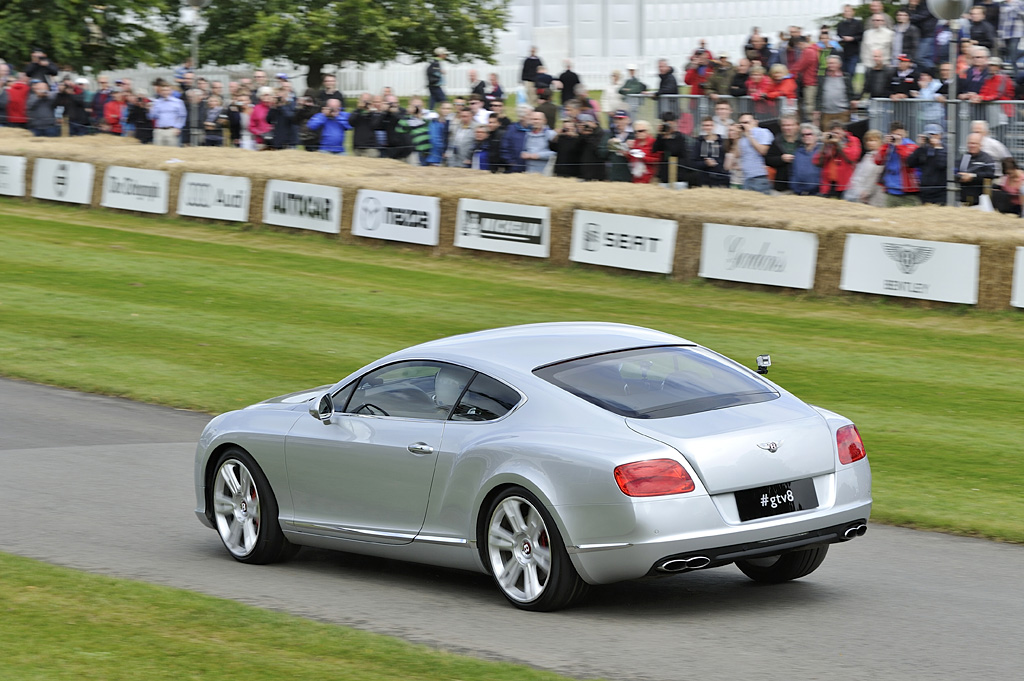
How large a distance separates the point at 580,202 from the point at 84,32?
1049 inches

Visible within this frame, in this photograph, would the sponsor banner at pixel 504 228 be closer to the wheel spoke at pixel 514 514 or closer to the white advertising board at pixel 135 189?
the white advertising board at pixel 135 189

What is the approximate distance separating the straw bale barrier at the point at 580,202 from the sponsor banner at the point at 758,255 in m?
0.11

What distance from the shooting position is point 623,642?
22.5 ft

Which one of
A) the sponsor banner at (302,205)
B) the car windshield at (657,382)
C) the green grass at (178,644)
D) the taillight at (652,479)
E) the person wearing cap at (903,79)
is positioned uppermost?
the person wearing cap at (903,79)

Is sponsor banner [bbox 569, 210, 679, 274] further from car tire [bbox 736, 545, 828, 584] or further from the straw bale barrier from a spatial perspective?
car tire [bbox 736, 545, 828, 584]

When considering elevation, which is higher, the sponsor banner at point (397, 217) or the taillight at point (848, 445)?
the sponsor banner at point (397, 217)

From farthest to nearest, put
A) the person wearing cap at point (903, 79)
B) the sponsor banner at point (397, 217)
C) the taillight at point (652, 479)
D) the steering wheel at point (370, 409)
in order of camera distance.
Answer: the sponsor banner at point (397, 217) < the person wearing cap at point (903, 79) < the steering wheel at point (370, 409) < the taillight at point (652, 479)

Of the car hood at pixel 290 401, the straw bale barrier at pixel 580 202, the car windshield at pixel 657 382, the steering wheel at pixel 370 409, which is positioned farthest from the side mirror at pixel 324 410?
the straw bale barrier at pixel 580 202

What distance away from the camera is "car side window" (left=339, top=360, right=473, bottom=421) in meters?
8.02

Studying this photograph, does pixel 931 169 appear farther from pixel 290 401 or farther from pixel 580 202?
pixel 290 401

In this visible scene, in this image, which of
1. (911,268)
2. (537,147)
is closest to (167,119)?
(537,147)

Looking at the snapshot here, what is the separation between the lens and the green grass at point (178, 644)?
20.0 feet

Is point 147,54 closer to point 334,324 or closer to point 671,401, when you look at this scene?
point 334,324

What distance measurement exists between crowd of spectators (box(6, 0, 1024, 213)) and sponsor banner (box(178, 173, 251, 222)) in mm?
2421
